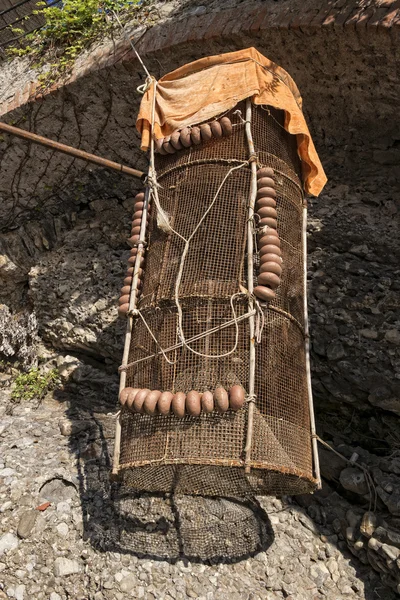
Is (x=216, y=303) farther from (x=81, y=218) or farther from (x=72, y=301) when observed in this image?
(x=81, y=218)

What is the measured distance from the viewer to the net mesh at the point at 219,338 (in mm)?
2520

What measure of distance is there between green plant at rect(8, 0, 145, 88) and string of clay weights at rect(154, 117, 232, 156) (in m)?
2.40

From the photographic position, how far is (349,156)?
15.4 ft

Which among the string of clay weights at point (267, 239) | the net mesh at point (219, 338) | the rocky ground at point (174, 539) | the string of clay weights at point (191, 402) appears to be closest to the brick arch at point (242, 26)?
the net mesh at point (219, 338)

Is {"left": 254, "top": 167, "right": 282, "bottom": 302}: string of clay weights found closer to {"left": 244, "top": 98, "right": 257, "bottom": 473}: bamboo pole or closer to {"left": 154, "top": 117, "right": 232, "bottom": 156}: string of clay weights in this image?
{"left": 244, "top": 98, "right": 257, "bottom": 473}: bamboo pole

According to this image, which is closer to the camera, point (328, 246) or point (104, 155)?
point (328, 246)

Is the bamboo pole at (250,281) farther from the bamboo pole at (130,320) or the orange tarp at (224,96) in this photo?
the bamboo pole at (130,320)

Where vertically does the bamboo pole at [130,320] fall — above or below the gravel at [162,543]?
above

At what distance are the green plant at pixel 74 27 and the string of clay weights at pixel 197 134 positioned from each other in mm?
2404

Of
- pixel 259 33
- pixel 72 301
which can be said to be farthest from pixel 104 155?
pixel 259 33

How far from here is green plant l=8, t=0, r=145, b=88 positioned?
197 inches

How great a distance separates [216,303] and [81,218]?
312cm

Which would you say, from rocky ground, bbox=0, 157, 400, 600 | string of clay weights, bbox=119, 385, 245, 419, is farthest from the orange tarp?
string of clay weights, bbox=119, 385, 245, 419

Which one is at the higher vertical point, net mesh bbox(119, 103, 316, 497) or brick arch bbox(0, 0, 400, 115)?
brick arch bbox(0, 0, 400, 115)
